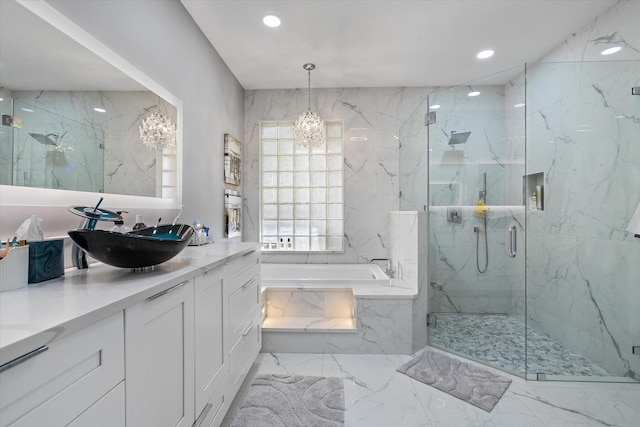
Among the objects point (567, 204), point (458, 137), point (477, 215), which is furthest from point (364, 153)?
point (567, 204)

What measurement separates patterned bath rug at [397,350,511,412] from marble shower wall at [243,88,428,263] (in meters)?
1.40

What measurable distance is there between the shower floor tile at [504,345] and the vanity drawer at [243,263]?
180 centimetres

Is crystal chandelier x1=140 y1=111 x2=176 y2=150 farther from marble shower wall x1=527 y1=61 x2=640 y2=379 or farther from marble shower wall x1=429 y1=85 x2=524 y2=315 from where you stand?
marble shower wall x1=527 y1=61 x2=640 y2=379

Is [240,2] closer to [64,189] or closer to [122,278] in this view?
[64,189]

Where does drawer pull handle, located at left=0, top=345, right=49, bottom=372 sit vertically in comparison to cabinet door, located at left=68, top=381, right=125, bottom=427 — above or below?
above

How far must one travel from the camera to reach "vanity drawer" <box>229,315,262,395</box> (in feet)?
5.36

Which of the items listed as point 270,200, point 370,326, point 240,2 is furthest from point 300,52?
point 370,326

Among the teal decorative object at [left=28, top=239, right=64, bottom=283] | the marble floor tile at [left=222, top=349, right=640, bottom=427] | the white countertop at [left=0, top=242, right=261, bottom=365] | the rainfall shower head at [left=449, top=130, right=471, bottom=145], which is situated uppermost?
the rainfall shower head at [left=449, top=130, right=471, bottom=145]

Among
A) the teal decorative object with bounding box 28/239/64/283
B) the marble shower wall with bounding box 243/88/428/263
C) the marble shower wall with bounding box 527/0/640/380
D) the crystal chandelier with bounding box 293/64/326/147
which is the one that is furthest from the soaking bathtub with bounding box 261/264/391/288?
the teal decorative object with bounding box 28/239/64/283

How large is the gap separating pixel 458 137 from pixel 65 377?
327 centimetres

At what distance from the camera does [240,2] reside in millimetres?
2021

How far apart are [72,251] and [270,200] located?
254 centimetres

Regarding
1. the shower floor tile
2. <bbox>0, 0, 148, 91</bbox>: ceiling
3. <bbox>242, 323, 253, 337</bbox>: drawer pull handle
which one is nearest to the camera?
<bbox>0, 0, 148, 91</bbox>: ceiling

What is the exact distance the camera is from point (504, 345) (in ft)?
8.05
